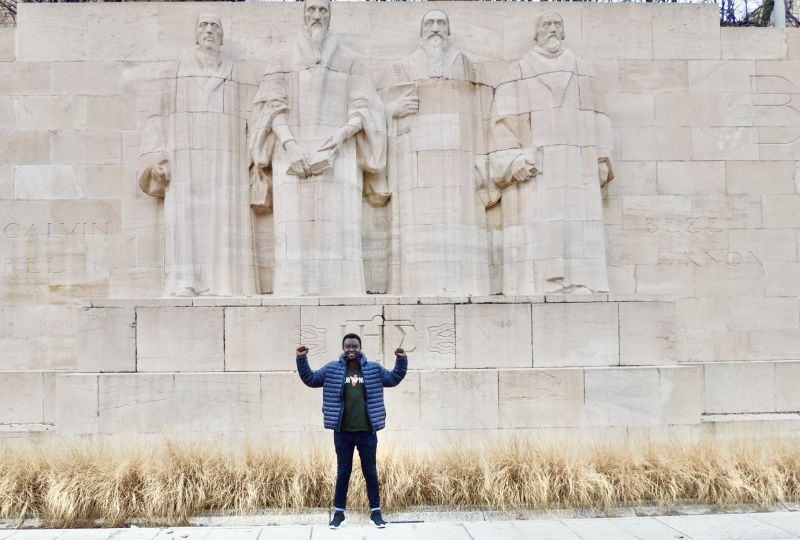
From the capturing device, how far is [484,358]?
10.5m

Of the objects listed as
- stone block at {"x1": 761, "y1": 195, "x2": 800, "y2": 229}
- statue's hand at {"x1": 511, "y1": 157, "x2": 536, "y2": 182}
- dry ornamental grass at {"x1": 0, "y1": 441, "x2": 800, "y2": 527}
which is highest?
statue's hand at {"x1": 511, "y1": 157, "x2": 536, "y2": 182}

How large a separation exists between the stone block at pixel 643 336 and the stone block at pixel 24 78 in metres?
9.98

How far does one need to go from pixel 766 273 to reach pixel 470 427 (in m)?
6.50

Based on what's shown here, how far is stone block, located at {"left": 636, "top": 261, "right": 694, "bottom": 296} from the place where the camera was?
13047 millimetres

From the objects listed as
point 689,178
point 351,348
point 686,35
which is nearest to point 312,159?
point 351,348

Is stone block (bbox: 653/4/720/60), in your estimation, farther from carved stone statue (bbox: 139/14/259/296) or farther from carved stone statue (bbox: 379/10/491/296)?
carved stone statue (bbox: 139/14/259/296)

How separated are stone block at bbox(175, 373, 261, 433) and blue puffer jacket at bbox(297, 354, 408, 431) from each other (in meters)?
2.89

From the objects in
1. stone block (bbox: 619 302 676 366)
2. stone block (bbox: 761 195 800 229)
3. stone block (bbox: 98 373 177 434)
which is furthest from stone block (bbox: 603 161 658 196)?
stone block (bbox: 98 373 177 434)

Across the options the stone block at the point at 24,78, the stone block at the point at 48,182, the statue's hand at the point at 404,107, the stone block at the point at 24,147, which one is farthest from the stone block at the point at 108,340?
the statue's hand at the point at 404,107

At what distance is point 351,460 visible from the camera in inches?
292

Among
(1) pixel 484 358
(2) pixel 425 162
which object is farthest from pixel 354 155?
(1) pixel 484 358

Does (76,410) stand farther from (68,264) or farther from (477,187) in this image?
(477,187)

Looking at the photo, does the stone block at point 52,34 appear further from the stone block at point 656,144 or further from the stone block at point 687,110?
the stone block at point 687,110

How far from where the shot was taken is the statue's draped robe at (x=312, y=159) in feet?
37.4
